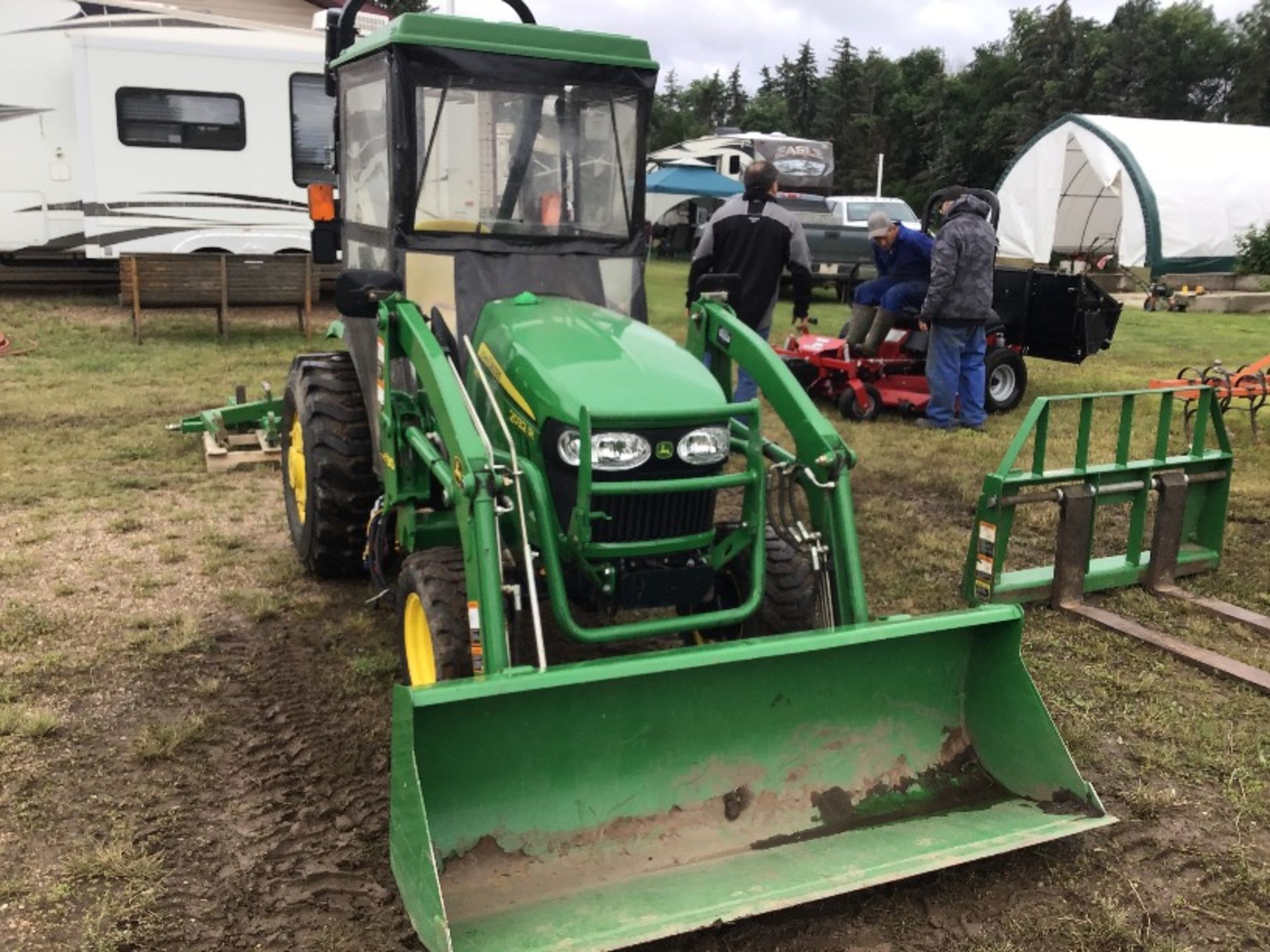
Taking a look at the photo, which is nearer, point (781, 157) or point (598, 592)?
point (598, 592)

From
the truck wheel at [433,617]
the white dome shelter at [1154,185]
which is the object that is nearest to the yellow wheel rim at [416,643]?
the truck wheel at [433,617]

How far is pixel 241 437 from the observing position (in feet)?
23.9

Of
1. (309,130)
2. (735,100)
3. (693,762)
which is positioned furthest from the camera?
(735,100)

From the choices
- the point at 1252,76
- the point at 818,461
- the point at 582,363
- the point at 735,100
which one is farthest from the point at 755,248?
the point at 735,100

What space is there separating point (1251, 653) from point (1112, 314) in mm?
5416

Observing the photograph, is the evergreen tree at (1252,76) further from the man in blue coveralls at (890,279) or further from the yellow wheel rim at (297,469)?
the yellow wheel rim at (297,469)

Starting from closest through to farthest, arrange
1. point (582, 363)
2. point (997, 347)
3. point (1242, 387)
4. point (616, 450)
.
→ 1. point (616, 450)
2. point (582, 363)
3. point (1242, 387)
4. point (997, 347)

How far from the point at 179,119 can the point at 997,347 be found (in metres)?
9.18

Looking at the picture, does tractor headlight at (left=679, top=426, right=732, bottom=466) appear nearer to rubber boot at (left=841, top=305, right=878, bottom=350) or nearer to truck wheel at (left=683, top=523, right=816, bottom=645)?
truck wheel at (left=683, top=523, right=816, bottom=645)

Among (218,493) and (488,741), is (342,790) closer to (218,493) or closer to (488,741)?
(488,741)

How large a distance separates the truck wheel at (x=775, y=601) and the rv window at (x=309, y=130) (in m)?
10.4

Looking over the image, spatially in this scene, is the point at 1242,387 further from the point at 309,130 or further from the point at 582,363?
the point at 309,130

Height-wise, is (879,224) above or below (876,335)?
above

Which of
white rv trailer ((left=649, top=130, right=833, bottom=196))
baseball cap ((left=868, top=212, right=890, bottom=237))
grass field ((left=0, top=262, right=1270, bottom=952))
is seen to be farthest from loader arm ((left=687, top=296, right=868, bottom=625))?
white rv trailer ((left=649, top=130, right=833, bottom=196))
